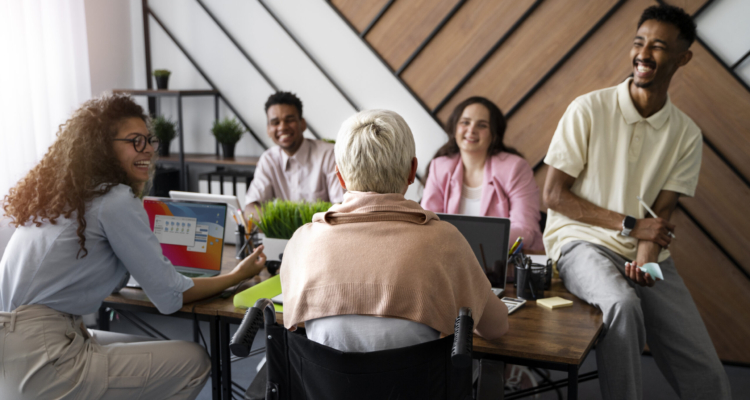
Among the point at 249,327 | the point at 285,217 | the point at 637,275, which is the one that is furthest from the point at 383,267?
the point at 637,275

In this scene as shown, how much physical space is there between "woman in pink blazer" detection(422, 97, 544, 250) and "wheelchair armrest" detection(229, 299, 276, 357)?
1544mm

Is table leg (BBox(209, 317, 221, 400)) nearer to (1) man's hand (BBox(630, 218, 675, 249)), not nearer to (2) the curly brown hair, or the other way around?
(2) the curly brown hair

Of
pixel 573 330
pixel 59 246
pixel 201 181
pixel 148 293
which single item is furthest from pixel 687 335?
pixel 201 181

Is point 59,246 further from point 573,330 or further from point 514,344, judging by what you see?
point 573,330

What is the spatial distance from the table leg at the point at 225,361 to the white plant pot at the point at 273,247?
0.39 metres

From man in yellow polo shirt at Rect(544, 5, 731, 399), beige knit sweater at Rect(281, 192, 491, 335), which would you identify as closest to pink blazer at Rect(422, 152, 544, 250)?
man in yellow polo shirt at Rect(544, 5, 731, 399)

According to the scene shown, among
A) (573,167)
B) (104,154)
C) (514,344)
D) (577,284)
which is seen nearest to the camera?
(514,344)

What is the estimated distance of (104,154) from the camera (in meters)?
1.68

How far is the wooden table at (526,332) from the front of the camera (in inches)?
55.2

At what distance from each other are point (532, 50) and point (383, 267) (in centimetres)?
245

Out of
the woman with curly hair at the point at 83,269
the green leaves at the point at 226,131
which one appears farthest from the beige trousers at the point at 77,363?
the green leaves at the point at 226,131

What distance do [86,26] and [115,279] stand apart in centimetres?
254

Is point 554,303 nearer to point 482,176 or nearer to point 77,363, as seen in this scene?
point 482,176

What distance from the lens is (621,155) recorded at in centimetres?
212
